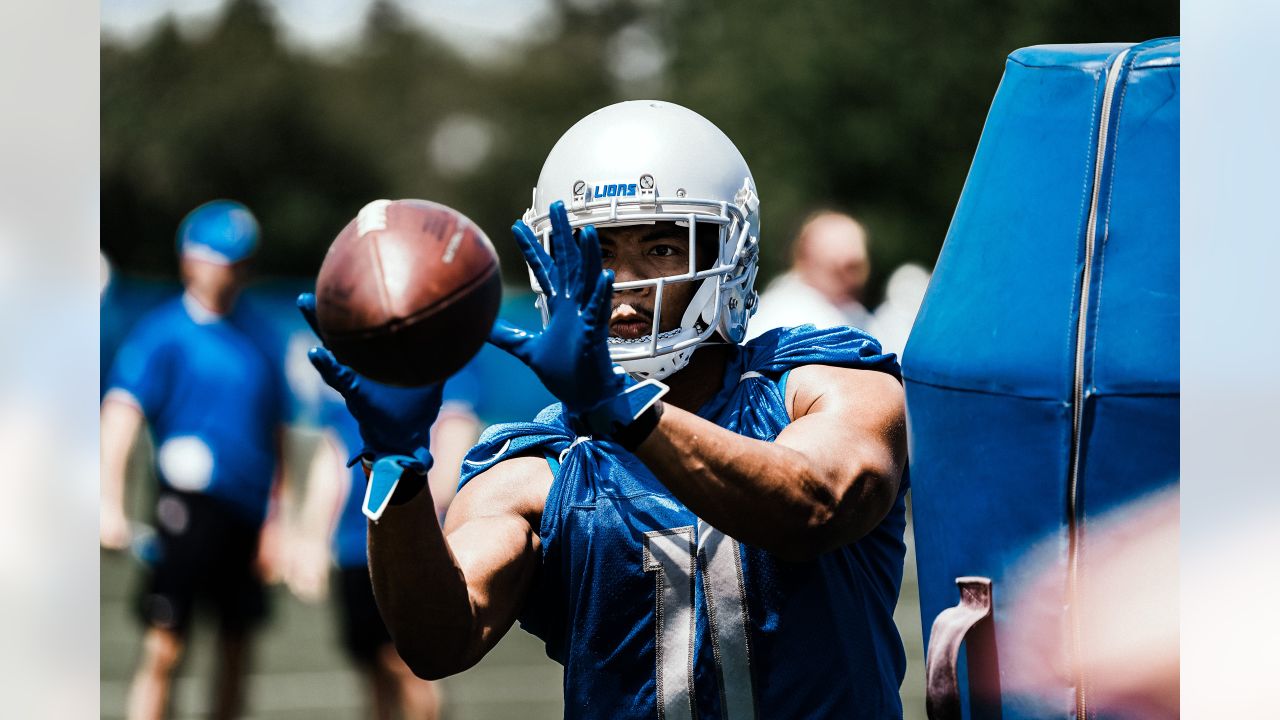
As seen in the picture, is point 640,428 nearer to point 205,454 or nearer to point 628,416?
point 628,416

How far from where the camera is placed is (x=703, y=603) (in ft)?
5.44

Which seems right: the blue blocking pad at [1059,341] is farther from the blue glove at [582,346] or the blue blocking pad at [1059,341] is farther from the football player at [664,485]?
the blue glove at [582,346]

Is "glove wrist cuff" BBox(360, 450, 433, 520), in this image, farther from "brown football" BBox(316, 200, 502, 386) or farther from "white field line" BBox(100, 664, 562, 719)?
"white field line" BBox(100, 664, 562, 719)

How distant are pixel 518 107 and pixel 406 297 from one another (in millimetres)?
17887

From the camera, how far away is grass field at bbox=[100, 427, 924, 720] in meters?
4.31

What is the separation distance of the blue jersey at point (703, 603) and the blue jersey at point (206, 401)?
2.25 metres

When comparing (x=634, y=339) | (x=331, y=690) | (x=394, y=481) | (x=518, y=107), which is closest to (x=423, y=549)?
(x=394, y=481)

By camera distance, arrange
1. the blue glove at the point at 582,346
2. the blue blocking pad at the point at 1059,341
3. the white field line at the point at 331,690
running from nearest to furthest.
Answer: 1. the blue glove at the point at 582,346
2. the blue blocking pad at the point at 1059,341
3. the white field line at the point at 331,690

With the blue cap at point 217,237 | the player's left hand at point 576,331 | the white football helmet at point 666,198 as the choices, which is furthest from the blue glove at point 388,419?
the blue cap at point 217,237

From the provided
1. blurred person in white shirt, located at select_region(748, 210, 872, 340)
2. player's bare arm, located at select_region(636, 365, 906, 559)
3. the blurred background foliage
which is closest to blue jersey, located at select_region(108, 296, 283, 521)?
blurred person in white shirt, located at select_region(748, 210, 872, 340)

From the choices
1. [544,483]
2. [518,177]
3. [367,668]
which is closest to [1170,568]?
[544,483]

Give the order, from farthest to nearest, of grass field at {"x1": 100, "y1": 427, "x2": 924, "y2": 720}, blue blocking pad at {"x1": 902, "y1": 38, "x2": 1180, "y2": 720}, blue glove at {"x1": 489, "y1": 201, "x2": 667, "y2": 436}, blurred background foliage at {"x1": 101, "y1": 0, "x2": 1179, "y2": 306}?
blurred background foliage at {"x1": 101, "y1": 0, "x2": 1179, "y2": 306}, grass field at {"x1": 100, "y1": 427, "x2": 924, "y2": 720}, blue blocking pad at {"x1": 902, "y1": 38, "x2": 1180, "y2": 720}, blue glove at {"x1": 489, "y1": 201, "x2": 667, "y2": 436}

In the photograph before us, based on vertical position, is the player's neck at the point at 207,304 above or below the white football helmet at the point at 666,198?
below

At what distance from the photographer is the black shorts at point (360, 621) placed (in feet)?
11.9
